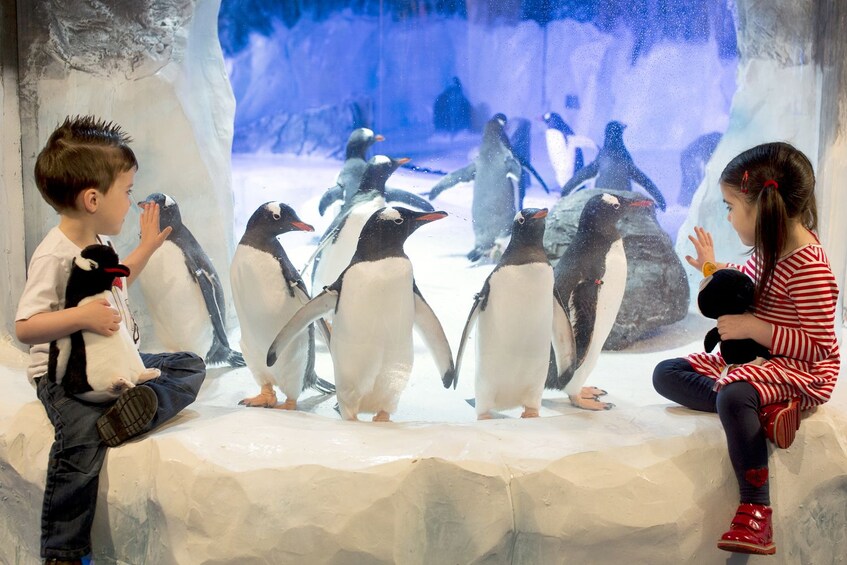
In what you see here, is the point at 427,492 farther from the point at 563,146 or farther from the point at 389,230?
the point at 563,146

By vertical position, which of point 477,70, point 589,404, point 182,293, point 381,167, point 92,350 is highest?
point 477,70

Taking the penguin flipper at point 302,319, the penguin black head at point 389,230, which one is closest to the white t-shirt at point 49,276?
the penguin flipper at point 302,319

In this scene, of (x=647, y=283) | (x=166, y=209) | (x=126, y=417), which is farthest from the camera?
(x=647, y=283)

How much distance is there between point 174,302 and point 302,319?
615mm

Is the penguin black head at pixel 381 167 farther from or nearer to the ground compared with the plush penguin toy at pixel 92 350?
farther from the ground

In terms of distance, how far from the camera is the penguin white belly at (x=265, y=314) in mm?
2338

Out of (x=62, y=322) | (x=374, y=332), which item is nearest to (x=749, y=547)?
(x=374, y=332)

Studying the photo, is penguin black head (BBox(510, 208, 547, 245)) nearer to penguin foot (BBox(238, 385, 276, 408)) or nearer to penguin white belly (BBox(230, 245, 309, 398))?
penguin white belly (BBox(230, 245, 309, 398))

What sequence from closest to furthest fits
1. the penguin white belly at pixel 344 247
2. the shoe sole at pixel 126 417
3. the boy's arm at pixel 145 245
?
the shoe sole at pixel 126 417 < the boy's arm at pixel 145 245 < the penguin white belly at pixel 344 247

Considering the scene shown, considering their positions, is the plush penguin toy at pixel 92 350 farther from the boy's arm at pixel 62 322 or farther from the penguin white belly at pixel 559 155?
the penguin white belly at pixel 559 155

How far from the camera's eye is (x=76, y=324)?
163cm

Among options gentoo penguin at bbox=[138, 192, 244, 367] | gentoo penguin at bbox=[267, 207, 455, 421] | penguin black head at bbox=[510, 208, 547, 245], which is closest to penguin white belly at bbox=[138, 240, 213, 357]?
gentoo penguin at bbox=[138, 192, 244, 367]

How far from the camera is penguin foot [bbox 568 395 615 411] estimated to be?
228 centimetres

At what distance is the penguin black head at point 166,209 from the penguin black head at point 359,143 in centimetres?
71
